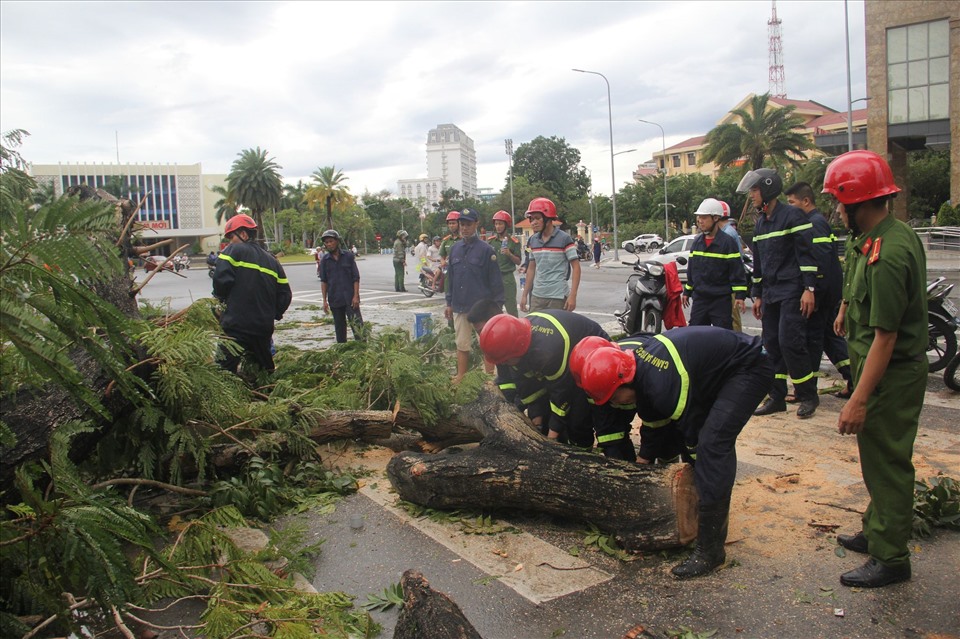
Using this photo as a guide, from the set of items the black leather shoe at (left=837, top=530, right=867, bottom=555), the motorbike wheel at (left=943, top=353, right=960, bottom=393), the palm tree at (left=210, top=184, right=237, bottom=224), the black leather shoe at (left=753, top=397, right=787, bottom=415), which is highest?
the palm tree at (left=210, top=184, right=237, bottom=224)

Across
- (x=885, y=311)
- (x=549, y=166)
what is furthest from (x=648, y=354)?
(x=549, y=166)

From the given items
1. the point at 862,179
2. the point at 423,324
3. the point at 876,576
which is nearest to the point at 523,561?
the point at 876,576

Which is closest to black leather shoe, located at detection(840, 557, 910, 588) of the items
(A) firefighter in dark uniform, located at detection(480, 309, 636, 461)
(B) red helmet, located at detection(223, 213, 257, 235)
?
(A) firefighter in dark uniform, located at detection(480, 309, 636, 461)

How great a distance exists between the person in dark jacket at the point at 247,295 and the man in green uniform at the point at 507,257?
5.30 metres

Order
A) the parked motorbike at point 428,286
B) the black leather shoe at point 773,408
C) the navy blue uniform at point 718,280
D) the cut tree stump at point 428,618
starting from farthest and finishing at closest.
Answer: the parked motorbike at point 428,286 < the navy blue uniform at point 718,280 < the black leather shoe at point 773,408 < the cut tree stump at point 428,618

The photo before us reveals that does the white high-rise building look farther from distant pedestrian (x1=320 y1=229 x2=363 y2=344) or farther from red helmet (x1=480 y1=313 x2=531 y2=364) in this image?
red helmet (x1=480 y1=313 x2=531 y2=364)

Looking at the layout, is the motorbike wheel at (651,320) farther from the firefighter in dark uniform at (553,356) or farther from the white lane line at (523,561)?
the white lane line at (523,561)

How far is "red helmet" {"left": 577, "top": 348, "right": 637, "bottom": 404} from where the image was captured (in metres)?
3.52

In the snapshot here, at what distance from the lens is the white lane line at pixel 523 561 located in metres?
3.49

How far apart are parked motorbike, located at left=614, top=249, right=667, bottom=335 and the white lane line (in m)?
5.58

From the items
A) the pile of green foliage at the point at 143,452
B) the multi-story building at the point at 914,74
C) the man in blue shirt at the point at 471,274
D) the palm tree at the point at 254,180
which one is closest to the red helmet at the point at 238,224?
the pile of green foliage at the point at 143,452

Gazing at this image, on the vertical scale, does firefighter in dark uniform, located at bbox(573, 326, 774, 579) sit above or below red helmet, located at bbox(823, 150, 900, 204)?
below

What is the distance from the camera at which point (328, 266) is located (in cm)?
959

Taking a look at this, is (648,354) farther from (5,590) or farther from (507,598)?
(5,590)
